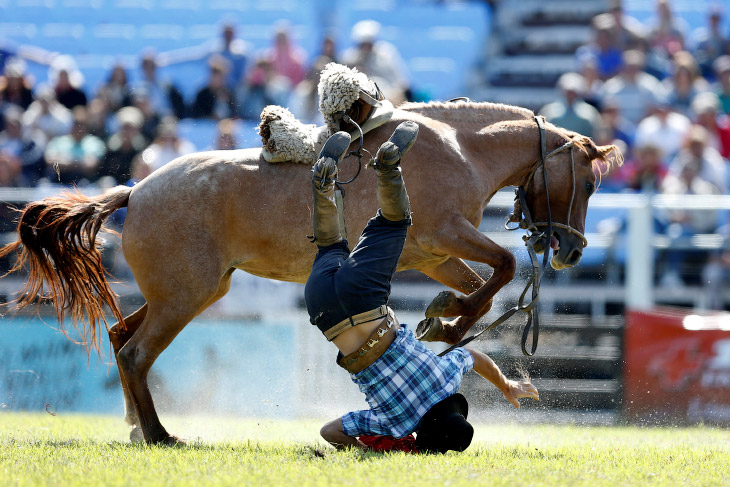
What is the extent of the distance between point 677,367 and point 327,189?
14.6 feet

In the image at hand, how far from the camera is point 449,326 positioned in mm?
5637

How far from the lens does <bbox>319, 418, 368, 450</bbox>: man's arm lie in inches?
189

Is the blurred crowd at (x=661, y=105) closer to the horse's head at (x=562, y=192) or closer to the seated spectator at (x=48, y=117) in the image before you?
the horse's head at (x=562, y=192)

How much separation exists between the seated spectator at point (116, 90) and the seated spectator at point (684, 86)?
627 cm

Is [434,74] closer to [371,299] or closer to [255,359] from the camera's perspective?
[255,359]

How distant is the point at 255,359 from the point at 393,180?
12.5ft

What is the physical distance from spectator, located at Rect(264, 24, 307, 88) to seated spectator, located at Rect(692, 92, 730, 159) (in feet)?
15.1

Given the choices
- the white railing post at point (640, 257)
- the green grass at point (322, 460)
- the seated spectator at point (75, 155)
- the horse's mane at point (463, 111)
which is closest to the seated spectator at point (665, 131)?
the white railing post at point (640, 257)

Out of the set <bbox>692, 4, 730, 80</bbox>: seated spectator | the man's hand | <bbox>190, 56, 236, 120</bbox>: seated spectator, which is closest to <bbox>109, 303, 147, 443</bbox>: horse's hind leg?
the man's hand

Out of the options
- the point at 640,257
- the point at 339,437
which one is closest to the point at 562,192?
the point at 339,437

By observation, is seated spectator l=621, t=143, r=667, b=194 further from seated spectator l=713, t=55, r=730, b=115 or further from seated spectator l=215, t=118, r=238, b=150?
seated spectator l=215, t=118, r=238, b=150

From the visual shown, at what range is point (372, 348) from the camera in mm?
4461

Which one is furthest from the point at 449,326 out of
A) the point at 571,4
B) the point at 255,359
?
the point at 571,4

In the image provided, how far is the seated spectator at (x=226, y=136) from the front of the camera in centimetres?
805
